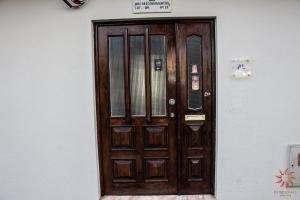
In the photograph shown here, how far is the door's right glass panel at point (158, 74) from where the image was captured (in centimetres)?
273

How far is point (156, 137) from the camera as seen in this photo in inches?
109

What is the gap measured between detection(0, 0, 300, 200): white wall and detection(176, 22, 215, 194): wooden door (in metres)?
0.14

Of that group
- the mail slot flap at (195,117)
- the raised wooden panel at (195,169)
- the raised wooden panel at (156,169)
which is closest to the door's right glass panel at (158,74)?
the mail slot flap at (195,117)

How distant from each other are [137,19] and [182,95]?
109cm

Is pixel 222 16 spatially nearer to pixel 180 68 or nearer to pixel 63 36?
pixel 180 68

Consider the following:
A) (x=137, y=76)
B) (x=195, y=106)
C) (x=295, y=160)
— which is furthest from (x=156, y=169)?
(x=295, y=160)

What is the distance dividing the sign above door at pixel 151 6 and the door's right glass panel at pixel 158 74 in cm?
31

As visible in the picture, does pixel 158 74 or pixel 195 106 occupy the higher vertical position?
pixel 158 74

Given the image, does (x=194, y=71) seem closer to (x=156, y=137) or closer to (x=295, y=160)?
(x=156, y=137)

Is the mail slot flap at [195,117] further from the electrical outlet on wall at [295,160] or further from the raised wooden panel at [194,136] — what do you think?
the electrical outlet on wall at [295,160]

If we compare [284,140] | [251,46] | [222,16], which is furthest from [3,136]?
[284,140]

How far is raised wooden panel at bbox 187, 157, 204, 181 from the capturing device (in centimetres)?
278

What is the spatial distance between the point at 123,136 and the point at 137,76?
0.79 meters

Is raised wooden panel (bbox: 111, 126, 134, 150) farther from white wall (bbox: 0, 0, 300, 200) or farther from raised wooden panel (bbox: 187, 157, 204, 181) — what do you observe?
raised wooden panel (bbox: 187, 157, 204, 181)
